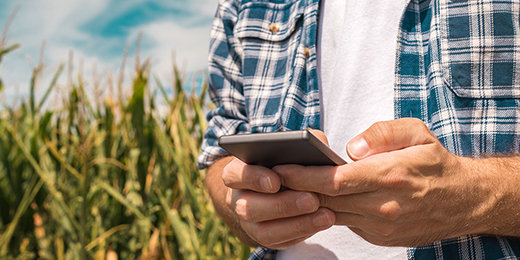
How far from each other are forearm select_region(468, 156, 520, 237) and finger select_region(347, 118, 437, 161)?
92 mm

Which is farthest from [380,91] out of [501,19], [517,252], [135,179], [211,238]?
[135,179]

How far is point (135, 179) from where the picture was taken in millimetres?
1948

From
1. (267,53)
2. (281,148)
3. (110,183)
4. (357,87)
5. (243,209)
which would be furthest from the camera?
(110,183)

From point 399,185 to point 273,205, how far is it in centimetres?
16

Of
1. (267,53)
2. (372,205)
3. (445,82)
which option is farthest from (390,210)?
(267,53)

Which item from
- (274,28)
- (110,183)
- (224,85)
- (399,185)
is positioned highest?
(274,28)

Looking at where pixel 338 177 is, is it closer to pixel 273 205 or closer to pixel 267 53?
pixel 273 205

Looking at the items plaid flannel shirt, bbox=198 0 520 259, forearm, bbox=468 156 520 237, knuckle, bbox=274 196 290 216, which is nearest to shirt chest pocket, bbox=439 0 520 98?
plaid flannel shirt, bbox=198 0 520 259

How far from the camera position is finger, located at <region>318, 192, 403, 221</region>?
1.80 ft

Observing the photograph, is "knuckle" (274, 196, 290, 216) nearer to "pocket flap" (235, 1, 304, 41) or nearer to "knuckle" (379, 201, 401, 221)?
"knuckle" (379, 201, 401, 221)

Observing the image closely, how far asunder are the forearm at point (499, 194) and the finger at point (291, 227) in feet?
0.64

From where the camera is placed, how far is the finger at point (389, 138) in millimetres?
545

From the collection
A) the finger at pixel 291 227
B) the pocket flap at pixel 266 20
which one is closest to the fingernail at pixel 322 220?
the finger at pixel 291 227

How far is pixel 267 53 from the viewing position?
101 centimetres
